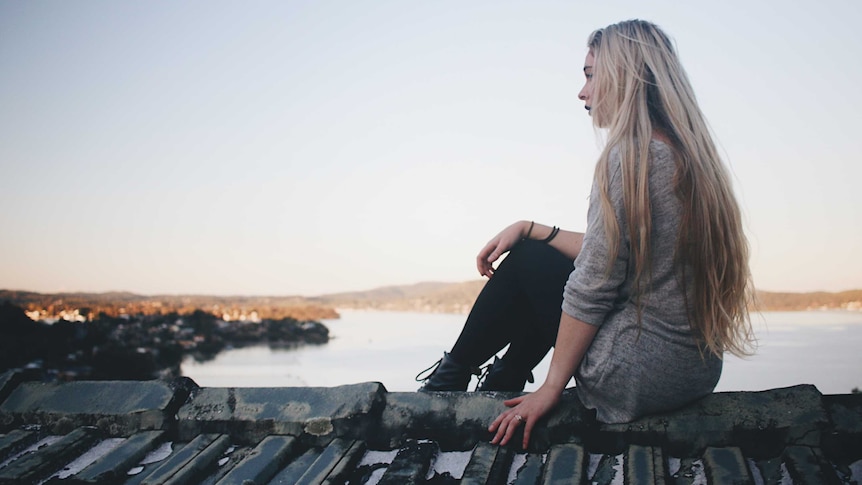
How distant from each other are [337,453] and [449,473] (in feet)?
0.97

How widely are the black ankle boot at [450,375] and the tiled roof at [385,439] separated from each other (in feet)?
0.40

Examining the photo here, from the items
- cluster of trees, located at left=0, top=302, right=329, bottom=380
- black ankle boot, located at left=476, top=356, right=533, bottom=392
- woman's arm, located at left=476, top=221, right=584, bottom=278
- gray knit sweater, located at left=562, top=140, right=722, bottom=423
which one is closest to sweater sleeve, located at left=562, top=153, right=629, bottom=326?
gray knit sweater, located at left=562, top=140, right=722, bottom=423

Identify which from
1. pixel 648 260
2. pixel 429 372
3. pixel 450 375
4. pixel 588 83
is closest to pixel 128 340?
pixel 429 372

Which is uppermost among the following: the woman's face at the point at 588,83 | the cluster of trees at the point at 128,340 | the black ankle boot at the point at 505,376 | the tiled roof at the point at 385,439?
the woman's face at the point at 588,83

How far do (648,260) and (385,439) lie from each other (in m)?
0.79

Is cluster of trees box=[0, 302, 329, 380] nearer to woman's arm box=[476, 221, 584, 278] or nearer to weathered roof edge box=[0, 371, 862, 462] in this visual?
weathered roof edge box=[0, 371, 862, 462]

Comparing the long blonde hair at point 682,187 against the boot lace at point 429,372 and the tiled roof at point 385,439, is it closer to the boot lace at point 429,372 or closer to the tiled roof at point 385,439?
the tiled roof at point 385,439

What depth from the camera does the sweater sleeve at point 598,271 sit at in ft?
3.96

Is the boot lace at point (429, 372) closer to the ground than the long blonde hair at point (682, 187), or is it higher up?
closer to the ground

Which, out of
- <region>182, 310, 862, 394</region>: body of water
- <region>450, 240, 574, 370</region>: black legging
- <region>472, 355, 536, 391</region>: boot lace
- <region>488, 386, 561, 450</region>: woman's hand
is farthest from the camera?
<region>182, 310, 862, 394</region>: body of water

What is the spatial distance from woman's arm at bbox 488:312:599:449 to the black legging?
17 cm

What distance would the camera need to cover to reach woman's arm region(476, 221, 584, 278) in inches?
61.4

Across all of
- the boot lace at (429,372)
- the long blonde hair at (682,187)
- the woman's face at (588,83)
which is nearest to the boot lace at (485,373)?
the boot lace at (429,372)

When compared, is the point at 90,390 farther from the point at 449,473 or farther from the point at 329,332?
the point at 329,332
